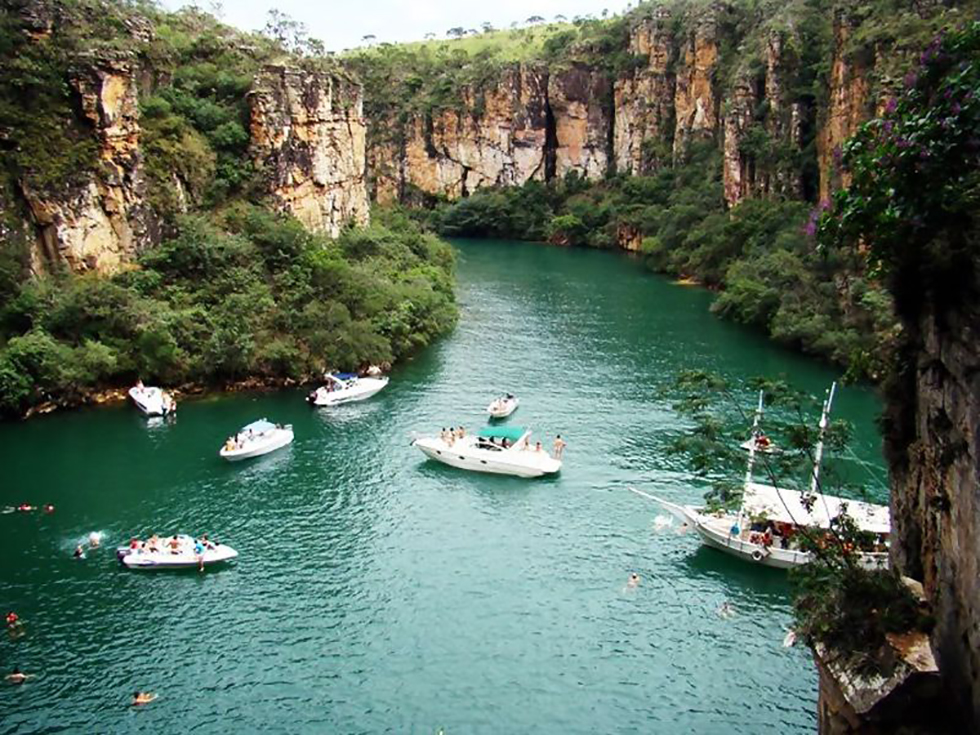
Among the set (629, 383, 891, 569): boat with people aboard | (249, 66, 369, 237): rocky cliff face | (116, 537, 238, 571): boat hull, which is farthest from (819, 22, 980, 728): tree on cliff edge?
(249, 66, 369, 237): rocky cliff face

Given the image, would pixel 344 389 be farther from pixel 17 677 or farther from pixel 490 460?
pixel 17 677

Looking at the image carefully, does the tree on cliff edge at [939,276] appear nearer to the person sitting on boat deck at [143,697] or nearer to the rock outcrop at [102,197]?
the person sitting on boat deck at [143,697]

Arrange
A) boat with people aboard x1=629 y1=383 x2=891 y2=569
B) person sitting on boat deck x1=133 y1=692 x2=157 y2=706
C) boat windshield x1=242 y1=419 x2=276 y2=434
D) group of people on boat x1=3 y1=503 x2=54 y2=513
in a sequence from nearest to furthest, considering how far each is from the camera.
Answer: person sitting on boat deck x1=133 y1=692 x2=157 y2=706 < boat with people aboard x1=629 y1=383 x2=891 y2=569 < group of people on boat x1=3 y1=503 x2=54 y2=513 < boat windshield x1=242 y1=419 x2=276 y2=434

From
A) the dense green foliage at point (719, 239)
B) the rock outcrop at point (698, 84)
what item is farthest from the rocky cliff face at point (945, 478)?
the rock outcrop at point (698, 84)

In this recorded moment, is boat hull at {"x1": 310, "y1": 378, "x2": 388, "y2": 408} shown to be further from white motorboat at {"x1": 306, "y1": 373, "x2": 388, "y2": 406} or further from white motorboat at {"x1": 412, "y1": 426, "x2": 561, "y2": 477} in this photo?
white motorboat at {"x1": 412, "y1": 426, "x2": 561, "y2": 477}

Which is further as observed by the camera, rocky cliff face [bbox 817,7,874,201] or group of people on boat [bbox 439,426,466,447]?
rocky cliff face [bbox 817,7,874,201]

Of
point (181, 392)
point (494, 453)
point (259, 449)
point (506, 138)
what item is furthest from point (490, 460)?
point (506, 138)
